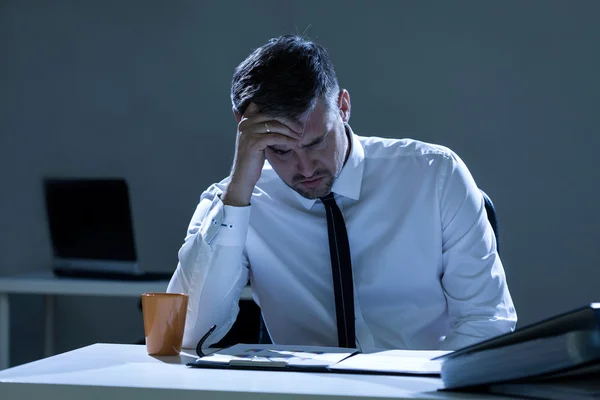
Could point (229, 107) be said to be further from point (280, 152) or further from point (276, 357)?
point (276, 357)

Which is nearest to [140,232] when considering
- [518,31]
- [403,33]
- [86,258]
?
[86,258]

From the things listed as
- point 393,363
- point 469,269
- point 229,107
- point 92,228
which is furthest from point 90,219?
point 393,363

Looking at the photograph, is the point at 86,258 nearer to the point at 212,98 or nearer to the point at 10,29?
the point at 212,98

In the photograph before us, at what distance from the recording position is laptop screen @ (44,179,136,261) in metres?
3.21

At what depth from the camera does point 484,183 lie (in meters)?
3.83

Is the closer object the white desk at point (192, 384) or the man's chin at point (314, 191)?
the white desk at point (192, 384)

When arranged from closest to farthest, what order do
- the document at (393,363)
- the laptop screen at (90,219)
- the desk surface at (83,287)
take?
1. the document at (393,363)
2. the desk surface at (83,287)
3. the laptop screen at (90,219)

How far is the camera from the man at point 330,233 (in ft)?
5.22

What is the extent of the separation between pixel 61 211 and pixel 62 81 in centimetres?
110

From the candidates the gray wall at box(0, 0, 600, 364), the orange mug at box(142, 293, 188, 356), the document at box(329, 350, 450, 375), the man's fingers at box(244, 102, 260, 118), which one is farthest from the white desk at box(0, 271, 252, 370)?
the document at box(329, 350, 450, 375)

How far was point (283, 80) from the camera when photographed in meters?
1.59

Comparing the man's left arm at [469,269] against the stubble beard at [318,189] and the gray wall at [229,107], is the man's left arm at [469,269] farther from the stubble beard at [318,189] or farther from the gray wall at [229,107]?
the gray wall at [229,107]

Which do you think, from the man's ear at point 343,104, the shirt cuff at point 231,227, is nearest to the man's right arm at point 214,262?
the shirt cuff at point 231,227

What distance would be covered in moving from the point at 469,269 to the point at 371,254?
0.23m
